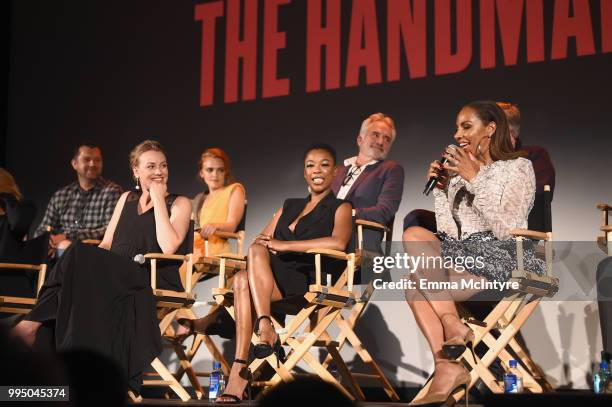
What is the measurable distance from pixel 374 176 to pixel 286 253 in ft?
3.64

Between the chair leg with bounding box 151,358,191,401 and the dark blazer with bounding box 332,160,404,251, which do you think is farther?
the dark blazer with bounding box 332,160,404,251

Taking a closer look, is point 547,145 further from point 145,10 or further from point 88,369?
point 88,369

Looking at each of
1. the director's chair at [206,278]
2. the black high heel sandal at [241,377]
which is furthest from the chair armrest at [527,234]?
the director's chair at [206,278]

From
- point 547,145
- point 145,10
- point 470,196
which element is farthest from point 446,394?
point 145,10

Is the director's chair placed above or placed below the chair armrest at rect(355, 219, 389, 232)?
below

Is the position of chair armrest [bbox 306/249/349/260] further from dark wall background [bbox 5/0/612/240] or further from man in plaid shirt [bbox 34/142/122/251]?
man in plaid shirt [bbox 34/142/122/251]

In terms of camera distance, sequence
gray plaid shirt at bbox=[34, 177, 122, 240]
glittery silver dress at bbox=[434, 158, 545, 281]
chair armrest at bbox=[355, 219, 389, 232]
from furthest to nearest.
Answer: gray plaid shirt at bbox=[34, 177, 122, 240], chair armrest at bbox=[355, 219, 389, 232], glittery silver dress at bbox=[434, 158, 545, 281]

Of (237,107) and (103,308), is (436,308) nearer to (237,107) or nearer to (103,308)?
(103,308)

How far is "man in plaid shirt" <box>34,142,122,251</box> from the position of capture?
5.69m

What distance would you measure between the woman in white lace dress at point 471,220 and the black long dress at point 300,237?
610mm

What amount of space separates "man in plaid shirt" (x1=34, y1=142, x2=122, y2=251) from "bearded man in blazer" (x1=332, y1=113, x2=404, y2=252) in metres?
1.65

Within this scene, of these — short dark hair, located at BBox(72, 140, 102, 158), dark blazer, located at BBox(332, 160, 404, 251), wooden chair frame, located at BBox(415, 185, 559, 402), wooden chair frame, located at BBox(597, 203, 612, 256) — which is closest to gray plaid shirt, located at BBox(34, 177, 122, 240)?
short dark hair, located at BBox(72, 140, 102, 158)

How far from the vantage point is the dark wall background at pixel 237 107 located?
459cm

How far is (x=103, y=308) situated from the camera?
11.7 ft
